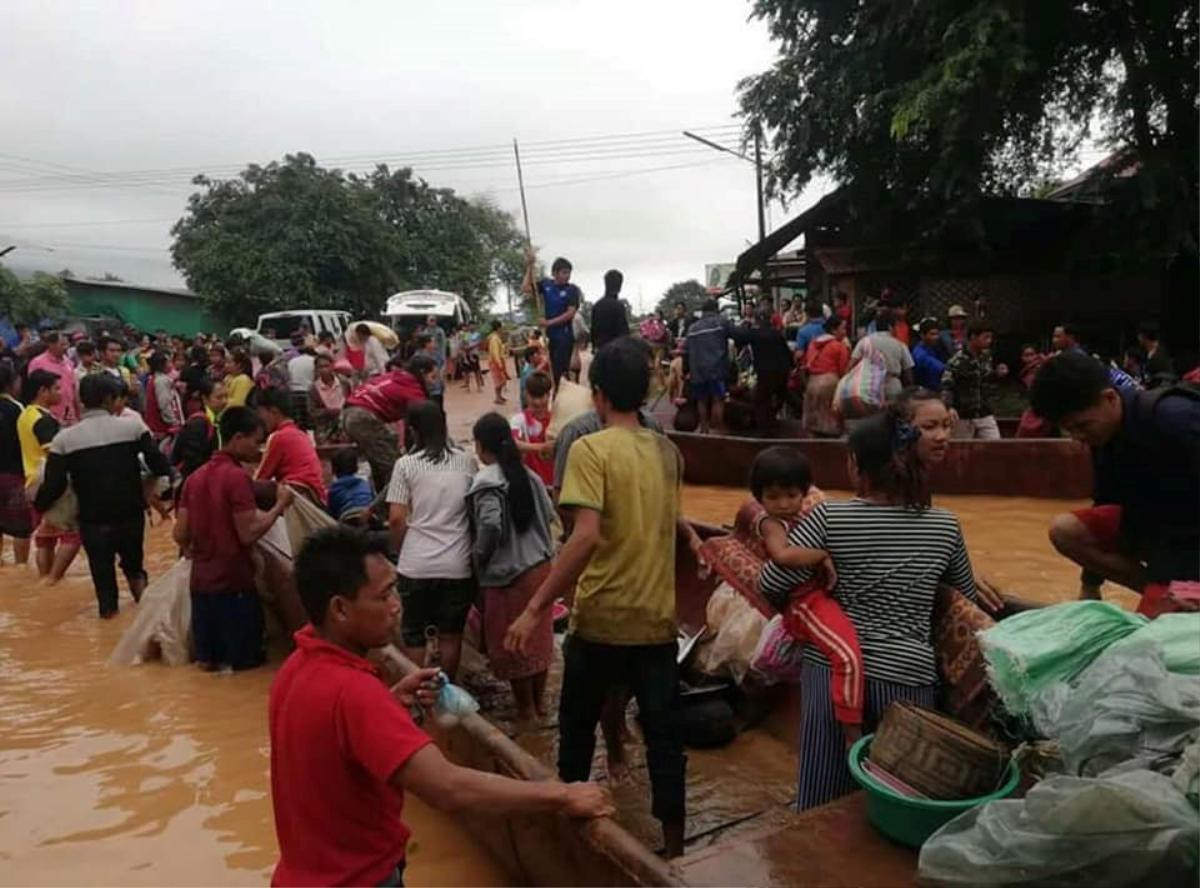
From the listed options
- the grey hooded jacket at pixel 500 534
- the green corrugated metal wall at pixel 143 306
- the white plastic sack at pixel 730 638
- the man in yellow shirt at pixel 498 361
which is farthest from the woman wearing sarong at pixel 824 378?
the green corrugated metal wall at pixel 143 306

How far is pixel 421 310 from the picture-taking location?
94.5ft

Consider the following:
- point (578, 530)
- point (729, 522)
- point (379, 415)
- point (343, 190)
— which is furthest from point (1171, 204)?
point (343, 190)

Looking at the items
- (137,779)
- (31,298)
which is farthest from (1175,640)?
(31,298)

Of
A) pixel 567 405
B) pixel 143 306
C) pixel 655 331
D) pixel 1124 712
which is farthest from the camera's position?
pixel 143 306

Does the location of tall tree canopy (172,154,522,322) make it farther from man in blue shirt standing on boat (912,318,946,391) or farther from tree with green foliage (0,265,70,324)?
man in blue shirt standing on boat (912,318,946,391)

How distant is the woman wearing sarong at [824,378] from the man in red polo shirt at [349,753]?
9535mm

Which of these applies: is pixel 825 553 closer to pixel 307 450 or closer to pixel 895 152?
pixel 307 450

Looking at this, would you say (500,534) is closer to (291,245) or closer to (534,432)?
(534,432)

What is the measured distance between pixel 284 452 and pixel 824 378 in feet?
22.9

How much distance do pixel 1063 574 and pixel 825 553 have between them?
517cm

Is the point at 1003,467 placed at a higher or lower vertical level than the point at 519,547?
lower

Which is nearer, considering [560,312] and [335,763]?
[335,763]

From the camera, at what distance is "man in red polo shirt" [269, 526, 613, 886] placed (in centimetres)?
205

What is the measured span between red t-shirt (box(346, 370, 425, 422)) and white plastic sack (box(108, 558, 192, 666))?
2.18m
